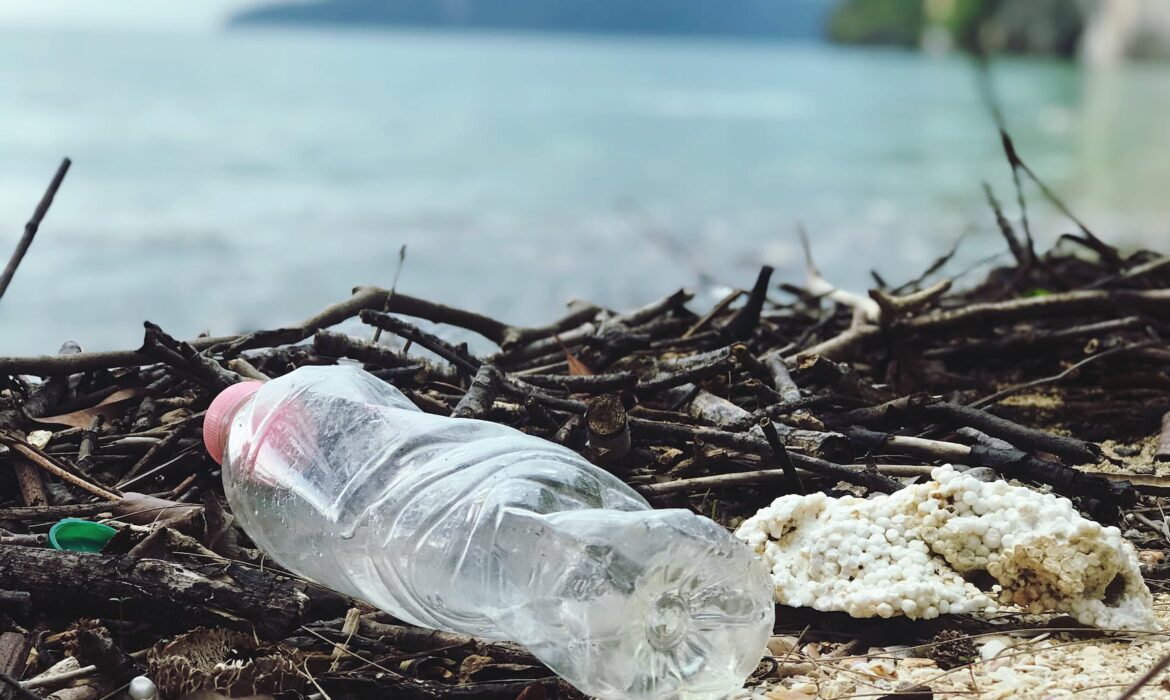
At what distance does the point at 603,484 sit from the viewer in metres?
1.98

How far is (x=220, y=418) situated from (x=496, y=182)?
16.6 meters

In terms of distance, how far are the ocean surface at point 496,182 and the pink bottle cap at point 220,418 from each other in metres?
2.26

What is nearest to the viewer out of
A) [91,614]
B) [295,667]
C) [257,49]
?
[295,667]

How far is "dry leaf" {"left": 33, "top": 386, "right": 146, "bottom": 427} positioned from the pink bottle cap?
0.60 meters

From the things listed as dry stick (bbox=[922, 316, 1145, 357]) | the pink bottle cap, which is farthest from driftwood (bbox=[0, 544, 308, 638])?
dry stick (bbox=[922, 316, 1145, 357])

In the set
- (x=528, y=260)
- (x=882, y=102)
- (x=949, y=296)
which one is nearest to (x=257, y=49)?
(x=882, y=102)

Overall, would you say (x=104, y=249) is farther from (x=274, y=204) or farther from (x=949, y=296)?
(x=949, y=296)

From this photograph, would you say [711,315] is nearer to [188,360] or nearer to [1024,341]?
[1024,341]

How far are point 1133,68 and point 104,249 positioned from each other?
38.5 metres

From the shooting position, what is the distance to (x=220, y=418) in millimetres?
2164

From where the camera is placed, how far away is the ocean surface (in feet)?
34.8

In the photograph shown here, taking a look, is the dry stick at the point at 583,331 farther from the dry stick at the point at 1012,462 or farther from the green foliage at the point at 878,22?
the green foliage at the point at 878,22

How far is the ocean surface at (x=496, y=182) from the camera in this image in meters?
10.6

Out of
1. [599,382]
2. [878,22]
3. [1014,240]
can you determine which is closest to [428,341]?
[599,382]
